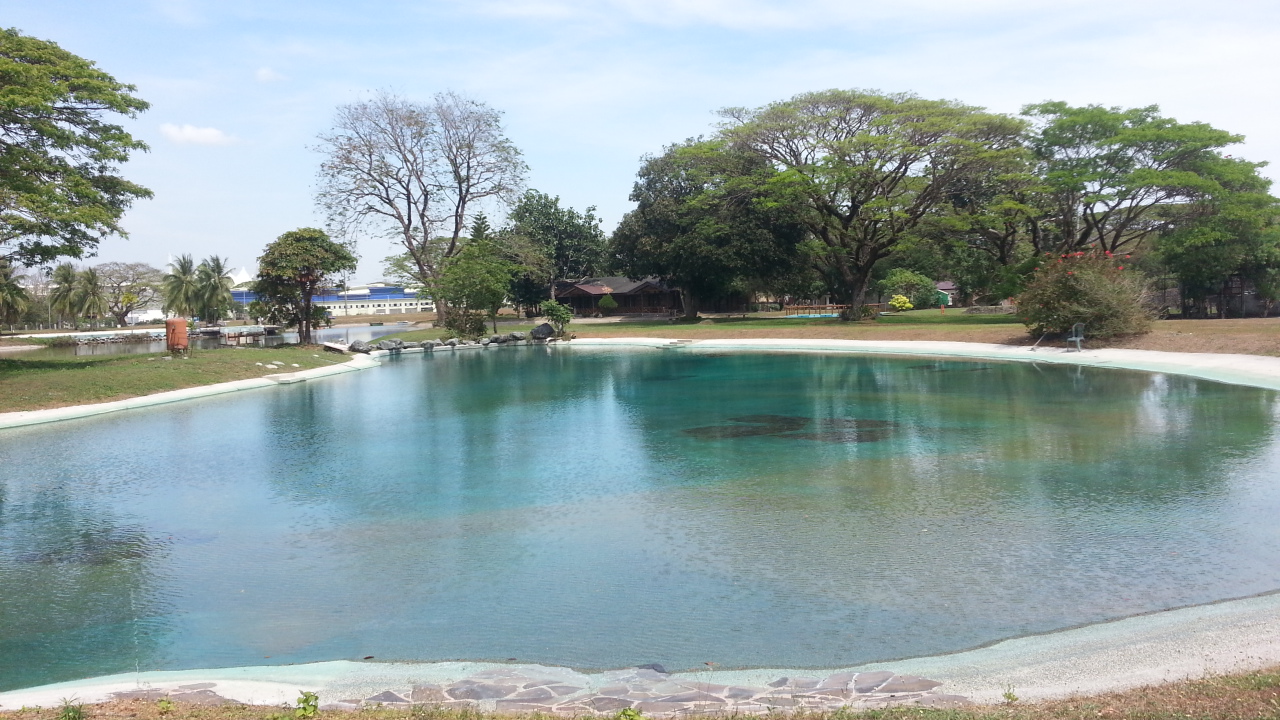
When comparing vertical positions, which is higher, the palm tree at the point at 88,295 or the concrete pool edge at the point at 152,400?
the palm tree at the point at 88,295

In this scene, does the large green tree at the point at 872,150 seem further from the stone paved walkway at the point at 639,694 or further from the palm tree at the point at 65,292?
the palm tree at the point at 65,292

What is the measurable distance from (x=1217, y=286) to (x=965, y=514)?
36872 mm

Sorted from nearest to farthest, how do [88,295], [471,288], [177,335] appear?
1. [177,335]
2. [471,288]
3. [88,295]

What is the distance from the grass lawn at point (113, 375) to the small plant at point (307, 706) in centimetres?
1818

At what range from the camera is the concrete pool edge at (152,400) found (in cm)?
1784

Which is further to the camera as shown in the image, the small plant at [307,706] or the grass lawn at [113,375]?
the grass lawn at [113,375]

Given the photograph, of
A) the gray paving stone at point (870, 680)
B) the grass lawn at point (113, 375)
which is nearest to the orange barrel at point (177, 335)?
the grass lawn at point (113, 375)

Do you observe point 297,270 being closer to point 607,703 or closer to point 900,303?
point 607,703

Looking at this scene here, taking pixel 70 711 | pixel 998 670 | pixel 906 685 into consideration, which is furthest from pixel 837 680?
pixel 70 711

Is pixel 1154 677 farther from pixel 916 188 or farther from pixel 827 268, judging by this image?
pixel 827 268

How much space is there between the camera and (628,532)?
8.73 meters

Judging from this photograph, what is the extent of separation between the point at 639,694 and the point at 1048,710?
2.26m

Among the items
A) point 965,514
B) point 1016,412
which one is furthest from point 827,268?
point 965,514

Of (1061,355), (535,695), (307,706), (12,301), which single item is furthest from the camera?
(12,301)
